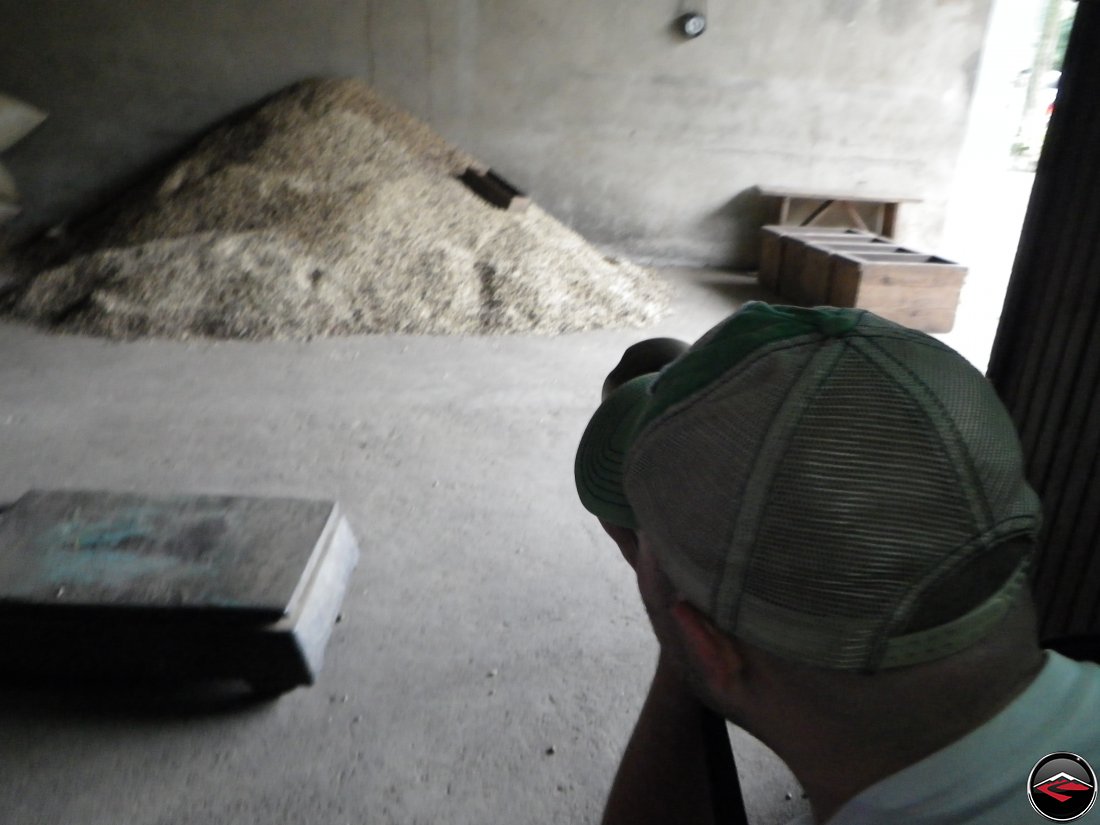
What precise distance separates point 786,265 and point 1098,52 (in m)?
4.06

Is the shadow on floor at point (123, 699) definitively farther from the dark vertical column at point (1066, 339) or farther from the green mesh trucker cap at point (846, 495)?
the dark vertical column at point (1066, 339)

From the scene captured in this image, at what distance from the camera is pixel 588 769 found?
1548mm

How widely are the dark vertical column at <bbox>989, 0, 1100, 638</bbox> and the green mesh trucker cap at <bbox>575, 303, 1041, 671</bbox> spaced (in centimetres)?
99

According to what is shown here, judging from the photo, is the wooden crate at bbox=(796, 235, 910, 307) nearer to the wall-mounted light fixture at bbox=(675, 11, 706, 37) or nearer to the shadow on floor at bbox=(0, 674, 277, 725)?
the wall-mounted light fixture at bbox=(675, 11, 706, 37)

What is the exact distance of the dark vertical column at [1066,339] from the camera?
4.45ft

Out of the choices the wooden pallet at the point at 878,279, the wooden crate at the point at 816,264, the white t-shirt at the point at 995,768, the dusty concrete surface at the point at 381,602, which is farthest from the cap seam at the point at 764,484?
the wooden crate at the point at 816,264

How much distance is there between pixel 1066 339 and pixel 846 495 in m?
1.16

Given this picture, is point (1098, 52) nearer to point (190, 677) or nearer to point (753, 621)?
point (753, 621)

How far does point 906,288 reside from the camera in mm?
Result: 4406

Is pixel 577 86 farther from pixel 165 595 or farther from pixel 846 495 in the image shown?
pixel 846 495

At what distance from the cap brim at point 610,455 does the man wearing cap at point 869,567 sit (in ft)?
0.67

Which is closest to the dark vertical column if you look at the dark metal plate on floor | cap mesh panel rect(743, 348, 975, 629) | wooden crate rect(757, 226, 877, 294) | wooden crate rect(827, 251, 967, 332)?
cap mesh panel rect(743, 348, 975, 629)

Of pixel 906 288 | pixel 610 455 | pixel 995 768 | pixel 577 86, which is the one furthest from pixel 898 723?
pixel 577 86

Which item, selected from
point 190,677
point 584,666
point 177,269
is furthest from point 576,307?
point 190,677
